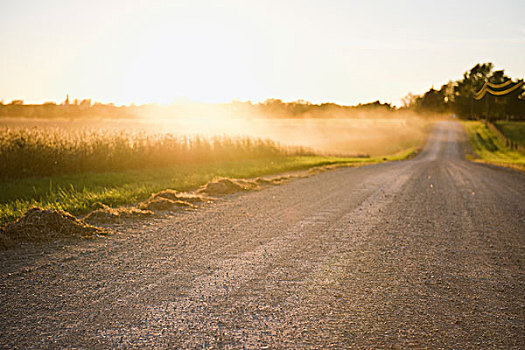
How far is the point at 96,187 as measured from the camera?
11.2 m

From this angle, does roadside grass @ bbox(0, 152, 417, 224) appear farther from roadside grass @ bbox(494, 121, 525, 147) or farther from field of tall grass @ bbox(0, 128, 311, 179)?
roadside grass @ bbox(494, 121, 525, 147)

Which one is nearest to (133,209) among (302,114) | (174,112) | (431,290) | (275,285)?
(275,285)

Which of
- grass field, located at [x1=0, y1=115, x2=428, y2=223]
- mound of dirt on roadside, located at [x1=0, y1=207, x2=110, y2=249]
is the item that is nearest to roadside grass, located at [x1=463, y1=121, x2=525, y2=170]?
grass field, located at [x1=0, y1=115, x2=428, y2=223]

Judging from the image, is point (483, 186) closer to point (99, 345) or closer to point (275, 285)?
point (275, 285)

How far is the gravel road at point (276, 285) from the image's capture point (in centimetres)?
Answer: 321

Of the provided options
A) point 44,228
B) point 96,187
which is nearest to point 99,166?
point 96,187

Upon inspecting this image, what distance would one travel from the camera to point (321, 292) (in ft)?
13.3

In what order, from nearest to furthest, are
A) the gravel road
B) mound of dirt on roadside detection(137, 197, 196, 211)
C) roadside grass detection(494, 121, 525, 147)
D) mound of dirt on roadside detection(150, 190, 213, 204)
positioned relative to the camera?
the gravel road
mound of dirt on roadside detection(137, 197, 196, 211)
mound of dirt on roadside detection(150, 190, 213, 204)
roadside grass detection(494, 121, 525, 147)

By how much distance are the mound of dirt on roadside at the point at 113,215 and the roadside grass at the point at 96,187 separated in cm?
86

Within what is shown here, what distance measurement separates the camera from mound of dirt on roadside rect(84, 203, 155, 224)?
734 cm

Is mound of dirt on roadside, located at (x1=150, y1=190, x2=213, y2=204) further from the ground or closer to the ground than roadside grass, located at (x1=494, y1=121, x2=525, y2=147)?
closer to the ground

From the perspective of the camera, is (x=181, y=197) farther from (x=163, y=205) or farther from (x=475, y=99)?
(x=475, y=99)

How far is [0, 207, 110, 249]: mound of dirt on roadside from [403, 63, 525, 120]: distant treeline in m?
93.5

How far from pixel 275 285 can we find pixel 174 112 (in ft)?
237
